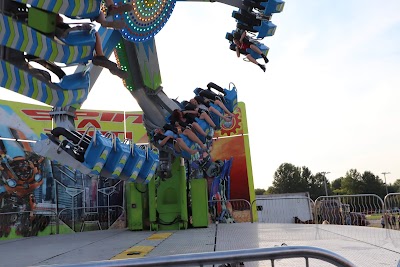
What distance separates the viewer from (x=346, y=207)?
1146cm

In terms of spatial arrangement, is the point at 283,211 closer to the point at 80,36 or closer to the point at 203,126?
the point at 203,126

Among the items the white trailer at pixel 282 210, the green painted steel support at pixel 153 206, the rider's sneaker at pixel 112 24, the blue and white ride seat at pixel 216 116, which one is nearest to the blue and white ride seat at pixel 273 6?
the blue and white ride seat at pixel 216 116

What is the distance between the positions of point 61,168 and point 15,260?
820 cm

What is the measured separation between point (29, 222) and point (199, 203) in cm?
605

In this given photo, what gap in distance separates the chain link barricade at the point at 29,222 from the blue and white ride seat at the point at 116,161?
6522 millimetres

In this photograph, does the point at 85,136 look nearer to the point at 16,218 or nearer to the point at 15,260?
the point at 15,260

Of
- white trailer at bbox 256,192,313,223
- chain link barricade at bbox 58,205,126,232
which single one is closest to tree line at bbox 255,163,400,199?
white trailer at bbox 256,192,313,223

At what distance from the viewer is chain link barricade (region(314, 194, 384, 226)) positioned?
8859 millimetres

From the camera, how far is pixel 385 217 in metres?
8.12

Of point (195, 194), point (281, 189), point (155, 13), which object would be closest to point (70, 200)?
point (195, 194)

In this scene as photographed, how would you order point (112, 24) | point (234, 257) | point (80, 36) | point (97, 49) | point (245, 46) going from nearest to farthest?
1. point (234, 257)
2. point (112, 24)
3. point (80, 36)
4. point (97, 49)
5. point (245, 46)

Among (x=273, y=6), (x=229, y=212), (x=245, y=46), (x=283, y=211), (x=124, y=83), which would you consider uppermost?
(x=273, y=6)

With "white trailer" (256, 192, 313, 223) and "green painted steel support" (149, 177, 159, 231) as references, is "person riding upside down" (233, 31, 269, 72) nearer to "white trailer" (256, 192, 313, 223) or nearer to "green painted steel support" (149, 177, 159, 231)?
"green painted steel support" (149, 177, 159, 231)

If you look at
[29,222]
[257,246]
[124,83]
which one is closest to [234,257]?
[257,246]
